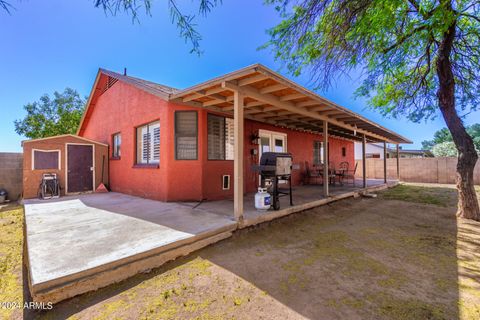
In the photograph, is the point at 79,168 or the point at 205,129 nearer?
the point at 205,129

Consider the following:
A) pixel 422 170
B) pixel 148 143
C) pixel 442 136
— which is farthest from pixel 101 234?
pixel 442 136

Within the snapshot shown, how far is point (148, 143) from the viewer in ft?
21.0

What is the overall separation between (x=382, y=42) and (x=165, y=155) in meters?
5.67

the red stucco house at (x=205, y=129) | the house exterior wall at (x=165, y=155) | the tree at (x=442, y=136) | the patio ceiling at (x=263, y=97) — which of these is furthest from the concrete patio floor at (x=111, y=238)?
the tree at (x=442, y=136)

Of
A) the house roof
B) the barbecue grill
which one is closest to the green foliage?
the house roof

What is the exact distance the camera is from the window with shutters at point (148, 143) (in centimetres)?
601

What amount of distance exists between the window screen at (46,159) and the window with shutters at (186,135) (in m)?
5.43

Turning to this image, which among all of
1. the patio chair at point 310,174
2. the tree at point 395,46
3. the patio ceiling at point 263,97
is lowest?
the patio chair at point 310,174

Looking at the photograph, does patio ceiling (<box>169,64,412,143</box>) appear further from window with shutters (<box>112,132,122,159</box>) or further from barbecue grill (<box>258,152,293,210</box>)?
window with shutters (<box>112,132,122,159</box>)

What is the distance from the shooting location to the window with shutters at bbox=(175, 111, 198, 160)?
538 centimetres

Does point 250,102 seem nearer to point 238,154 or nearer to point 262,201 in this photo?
point 238,154

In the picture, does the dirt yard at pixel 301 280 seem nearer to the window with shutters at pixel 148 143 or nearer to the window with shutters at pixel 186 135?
the window with shutters at pixel 186 135

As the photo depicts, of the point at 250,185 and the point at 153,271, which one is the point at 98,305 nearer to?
the point at 153,271

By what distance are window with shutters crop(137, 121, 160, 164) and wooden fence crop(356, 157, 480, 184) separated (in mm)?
14060
